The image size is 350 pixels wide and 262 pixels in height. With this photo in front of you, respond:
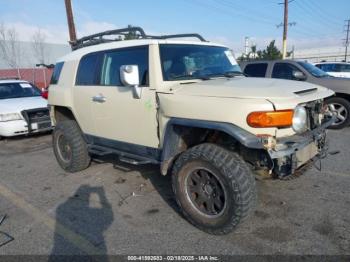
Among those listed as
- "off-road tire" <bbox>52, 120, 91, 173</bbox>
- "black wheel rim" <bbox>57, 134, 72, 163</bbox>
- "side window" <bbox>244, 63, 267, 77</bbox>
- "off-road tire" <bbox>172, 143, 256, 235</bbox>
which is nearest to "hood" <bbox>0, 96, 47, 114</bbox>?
"black wheel rim" <bbox>57, 134, 72, 163</bbox>

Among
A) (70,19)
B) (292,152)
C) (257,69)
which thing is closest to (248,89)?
(292,152)

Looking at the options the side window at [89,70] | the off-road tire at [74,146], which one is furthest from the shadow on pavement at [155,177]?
the side window at [89,70]

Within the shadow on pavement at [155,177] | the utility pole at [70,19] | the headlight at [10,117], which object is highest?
the utility pole at [70,19]

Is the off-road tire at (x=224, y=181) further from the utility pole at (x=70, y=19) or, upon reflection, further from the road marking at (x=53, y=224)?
the utility pole at (x=70, y=19)

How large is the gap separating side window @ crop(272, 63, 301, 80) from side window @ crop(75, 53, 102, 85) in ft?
17.7

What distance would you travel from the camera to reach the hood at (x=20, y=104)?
305 inches

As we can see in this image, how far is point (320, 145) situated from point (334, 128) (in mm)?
4880

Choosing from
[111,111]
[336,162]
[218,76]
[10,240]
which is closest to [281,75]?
[336,162]

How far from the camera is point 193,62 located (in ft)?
13.2

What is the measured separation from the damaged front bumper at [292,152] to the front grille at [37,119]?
22.0 feet

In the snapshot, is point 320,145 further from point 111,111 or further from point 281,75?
point 281,75

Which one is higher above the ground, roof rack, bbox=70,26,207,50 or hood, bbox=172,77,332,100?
roof rack, bbox=70,26,207,50

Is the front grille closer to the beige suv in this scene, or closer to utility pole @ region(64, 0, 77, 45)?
the beige suv

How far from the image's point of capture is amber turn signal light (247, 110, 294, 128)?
9.31 feet
